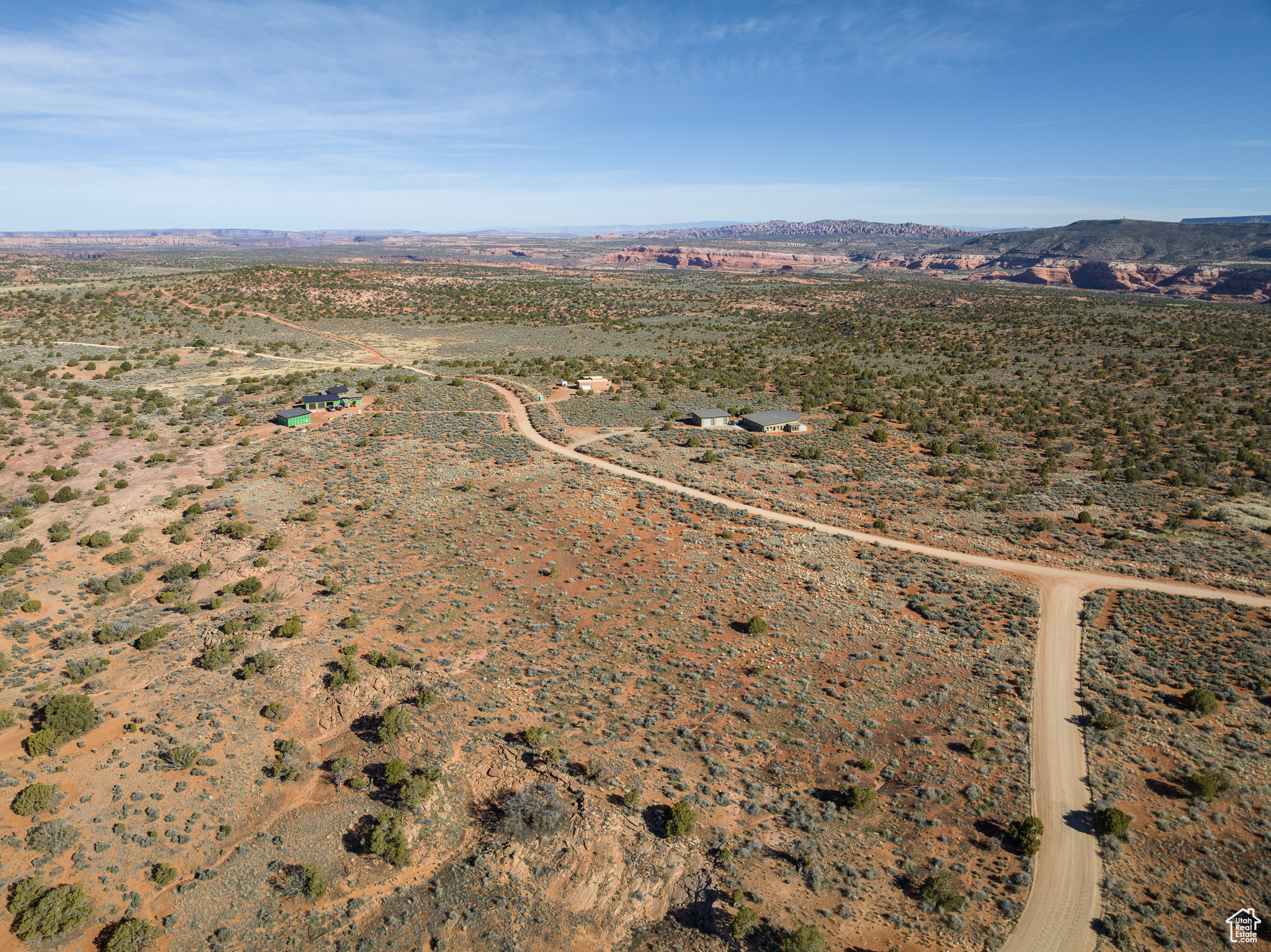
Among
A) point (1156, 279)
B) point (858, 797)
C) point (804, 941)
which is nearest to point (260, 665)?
point (804, 941)

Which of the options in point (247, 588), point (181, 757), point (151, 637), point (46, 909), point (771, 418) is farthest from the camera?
point (771, 418)

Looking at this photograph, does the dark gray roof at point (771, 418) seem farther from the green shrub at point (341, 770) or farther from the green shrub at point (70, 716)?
the green shrub at point (70, 716)

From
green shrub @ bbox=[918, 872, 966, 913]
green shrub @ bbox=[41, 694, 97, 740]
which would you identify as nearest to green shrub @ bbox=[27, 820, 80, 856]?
green shrub @ bbox=[41, 694, 97, 740]

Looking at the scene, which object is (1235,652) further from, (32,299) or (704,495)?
(32,299)

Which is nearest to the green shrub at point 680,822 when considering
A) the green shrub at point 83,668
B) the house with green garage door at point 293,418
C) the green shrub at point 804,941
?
the green shrub at point 804,941

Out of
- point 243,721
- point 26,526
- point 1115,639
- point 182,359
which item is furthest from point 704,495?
point 182,359

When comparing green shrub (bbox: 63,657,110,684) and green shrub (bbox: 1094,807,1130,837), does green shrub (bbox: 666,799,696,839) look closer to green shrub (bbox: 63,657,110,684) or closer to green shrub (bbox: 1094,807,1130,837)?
green shrub (bbox: 1094,807,1130,837)

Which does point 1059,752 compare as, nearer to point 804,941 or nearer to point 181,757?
point 804,941
